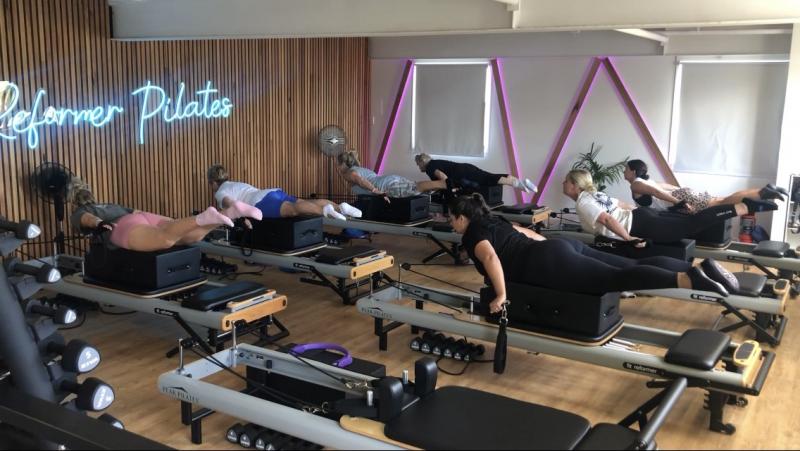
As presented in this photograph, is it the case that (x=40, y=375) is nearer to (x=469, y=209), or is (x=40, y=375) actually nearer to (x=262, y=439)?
(x=262, y=439)

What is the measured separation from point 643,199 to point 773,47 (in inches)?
97.3

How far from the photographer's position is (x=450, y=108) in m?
9.14

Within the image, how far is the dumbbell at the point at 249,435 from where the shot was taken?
3033 millimetres

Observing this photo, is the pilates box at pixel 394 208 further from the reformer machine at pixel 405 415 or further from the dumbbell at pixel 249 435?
the dumbbell at pixel 249 435

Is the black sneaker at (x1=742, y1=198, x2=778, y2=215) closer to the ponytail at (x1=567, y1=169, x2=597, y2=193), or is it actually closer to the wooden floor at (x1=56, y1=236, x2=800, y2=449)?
the wooden floor at (x1=56, y1=236, x2=800, y2=449)

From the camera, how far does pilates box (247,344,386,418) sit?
320 cm

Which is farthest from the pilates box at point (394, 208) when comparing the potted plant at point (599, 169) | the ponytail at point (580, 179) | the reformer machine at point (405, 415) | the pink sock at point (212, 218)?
the reformer machine at point (405, 415)

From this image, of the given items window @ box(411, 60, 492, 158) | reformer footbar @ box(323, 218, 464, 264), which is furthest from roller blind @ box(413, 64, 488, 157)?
reformer footbar @ box(323, 218, 464, 264)

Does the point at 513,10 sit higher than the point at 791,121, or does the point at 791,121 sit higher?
the point at 513,10

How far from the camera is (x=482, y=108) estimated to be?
8.92 metres

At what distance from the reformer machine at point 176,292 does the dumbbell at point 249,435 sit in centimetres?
70

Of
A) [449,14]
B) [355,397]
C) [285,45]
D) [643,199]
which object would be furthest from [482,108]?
[355,397]

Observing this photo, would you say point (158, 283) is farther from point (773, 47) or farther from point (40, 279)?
point (773, 47)

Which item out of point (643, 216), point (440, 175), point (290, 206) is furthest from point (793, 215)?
point (290, 206)
